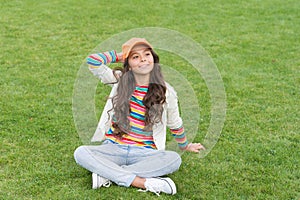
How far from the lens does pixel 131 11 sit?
816 centimetres

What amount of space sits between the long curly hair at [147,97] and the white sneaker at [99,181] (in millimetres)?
400

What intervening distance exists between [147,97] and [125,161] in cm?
49

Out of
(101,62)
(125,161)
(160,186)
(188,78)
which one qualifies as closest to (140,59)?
(101,62)

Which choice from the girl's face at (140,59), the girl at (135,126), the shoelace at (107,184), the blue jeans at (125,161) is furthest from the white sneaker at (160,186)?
the girl's face at (140,59)

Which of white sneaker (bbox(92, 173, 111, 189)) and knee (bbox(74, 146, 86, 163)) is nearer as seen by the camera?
white sneaker (bbox(92, 173, 111, 189))

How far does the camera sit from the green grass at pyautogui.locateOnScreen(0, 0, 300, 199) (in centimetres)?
357

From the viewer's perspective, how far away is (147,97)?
11.6ft

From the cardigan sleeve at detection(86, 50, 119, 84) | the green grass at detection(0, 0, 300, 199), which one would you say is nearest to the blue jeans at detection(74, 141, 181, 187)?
the green grass at detection(0, 0, 300, 199)

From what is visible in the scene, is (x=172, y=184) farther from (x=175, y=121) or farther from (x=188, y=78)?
(x=188, y=78)

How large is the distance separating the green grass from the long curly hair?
1.54 feet

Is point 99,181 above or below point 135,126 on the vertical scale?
below

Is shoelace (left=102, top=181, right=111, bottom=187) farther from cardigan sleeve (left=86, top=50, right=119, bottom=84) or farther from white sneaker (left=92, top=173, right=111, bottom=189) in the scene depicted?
cardigan sleeve (left=86, top=50, right=119, bottom=84)

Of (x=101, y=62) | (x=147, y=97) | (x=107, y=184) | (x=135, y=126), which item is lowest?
(x=107, y=184)

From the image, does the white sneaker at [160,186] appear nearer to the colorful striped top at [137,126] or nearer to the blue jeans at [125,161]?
the blue jeans at [125,161]
